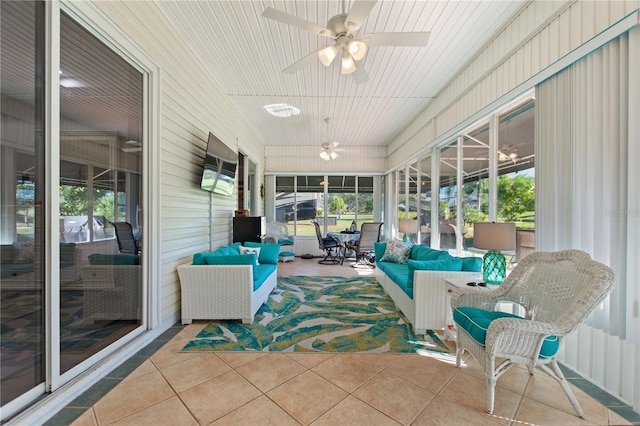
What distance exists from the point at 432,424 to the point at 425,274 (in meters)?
1.44

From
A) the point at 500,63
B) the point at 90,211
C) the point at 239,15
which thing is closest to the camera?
the point at 90,211

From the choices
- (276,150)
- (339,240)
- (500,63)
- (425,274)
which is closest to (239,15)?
(500,63)

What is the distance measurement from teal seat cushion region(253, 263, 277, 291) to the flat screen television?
1.40 m

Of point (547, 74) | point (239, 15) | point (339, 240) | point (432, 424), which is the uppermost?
point (239, 15)

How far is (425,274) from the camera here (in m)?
2.81

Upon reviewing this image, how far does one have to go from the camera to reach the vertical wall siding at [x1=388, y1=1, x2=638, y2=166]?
6.29 feet

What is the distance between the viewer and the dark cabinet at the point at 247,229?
497 cm

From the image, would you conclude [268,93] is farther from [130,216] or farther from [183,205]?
[130,216]

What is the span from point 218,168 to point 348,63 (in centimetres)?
243

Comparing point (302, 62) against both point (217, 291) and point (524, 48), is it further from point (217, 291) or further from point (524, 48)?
point (217, 291)

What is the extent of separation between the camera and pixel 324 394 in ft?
6.11

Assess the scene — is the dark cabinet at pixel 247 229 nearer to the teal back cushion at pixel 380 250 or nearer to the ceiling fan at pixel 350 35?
the teal back cushion at pixel 380 250

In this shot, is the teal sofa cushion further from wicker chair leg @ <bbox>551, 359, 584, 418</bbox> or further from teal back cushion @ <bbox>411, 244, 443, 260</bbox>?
wicker chair leg @ <bbox>551, 359, 584, 418</bbox>

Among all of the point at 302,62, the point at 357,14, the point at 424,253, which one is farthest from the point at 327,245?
the point at 357,14
